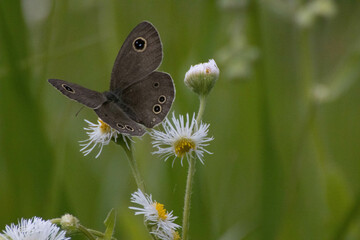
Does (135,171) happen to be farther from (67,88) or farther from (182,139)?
(67,88)

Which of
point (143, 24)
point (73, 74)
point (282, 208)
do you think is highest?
point (73, 74)

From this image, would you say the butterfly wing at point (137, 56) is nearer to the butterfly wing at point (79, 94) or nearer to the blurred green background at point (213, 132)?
the butterfly wing at point (79, 94)

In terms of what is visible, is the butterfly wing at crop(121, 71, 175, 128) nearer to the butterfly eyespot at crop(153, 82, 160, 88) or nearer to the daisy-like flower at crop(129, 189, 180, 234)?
the butterfly eyespot at crop(153, 82, 160, 88)

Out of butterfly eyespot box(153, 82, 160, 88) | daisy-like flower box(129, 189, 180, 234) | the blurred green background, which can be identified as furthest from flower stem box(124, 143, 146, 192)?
the blurred green background

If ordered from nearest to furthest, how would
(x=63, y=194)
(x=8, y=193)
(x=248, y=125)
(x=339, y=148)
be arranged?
(x=63, y=194), (x=8, y=193), (x=248, y=125), (x=339, y=148)

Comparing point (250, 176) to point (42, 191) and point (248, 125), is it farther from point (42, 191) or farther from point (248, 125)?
point (42, 191)

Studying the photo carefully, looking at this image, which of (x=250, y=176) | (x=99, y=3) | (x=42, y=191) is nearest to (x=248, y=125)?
(x=250, y=176)

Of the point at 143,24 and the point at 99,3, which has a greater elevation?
the point at 99,3
